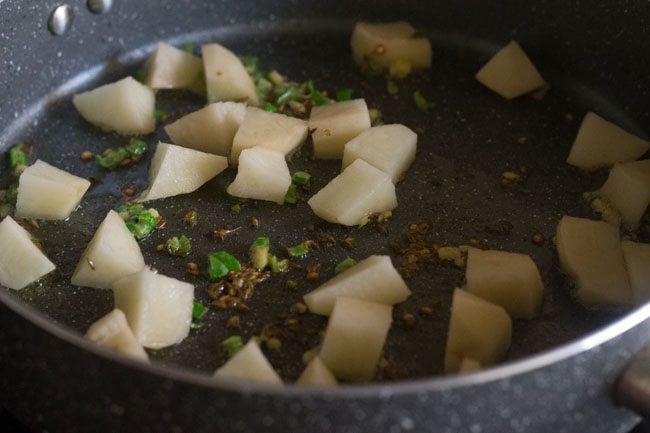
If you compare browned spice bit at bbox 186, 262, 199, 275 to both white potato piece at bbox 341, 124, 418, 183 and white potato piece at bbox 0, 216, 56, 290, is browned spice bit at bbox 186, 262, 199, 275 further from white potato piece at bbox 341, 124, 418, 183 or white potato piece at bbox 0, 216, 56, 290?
white potato piece at bbox 341, 124, 418, 183

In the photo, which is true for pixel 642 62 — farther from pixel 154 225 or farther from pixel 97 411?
pixel 97 411

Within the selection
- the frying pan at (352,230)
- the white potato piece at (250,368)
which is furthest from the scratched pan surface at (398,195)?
the white potato piece at (250,368)

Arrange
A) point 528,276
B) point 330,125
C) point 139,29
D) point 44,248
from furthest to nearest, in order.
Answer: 1. point 139,29
2. point 330,125
3. point 44,248
4. point 528,276

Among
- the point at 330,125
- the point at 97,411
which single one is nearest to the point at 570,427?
the point at 97,411

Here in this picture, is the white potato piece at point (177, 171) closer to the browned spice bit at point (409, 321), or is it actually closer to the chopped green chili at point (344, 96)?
the chopped green chili at point (344, 96)

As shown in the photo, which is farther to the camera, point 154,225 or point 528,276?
point 154,225

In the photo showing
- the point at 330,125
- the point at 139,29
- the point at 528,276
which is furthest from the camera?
the point at 139,29

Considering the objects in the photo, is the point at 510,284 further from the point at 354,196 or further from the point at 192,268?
the point at 192,268

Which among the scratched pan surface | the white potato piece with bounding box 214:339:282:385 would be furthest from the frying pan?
the white potato piece with bounding box 214:339:282:385
